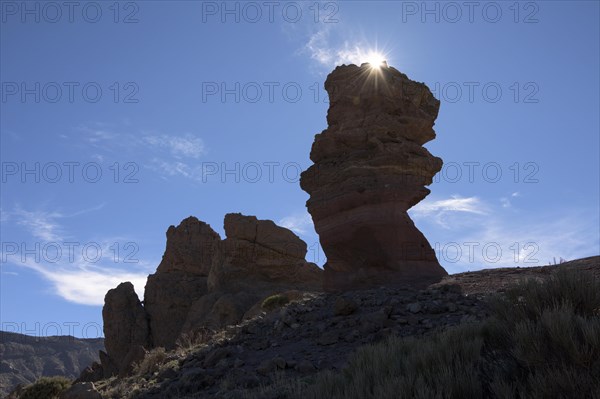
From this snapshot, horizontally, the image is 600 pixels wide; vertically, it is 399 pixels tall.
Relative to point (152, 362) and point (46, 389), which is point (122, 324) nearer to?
point (46, 389)

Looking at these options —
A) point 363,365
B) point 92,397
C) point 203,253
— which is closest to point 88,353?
point 203,253

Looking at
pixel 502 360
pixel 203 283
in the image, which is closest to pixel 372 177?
pixel 502 360

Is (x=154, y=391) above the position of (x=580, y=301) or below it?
below

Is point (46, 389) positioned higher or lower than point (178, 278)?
lower

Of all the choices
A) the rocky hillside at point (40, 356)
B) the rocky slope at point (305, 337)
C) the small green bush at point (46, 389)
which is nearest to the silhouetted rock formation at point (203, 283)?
the small green bush at point (46, 389)

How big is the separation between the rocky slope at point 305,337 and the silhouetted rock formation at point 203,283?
1770 centimetres

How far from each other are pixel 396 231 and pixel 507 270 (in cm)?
445

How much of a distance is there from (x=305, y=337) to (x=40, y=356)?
111 m

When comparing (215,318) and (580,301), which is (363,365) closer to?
(580,301)

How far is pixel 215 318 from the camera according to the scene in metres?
33.1

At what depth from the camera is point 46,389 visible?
2495 cm

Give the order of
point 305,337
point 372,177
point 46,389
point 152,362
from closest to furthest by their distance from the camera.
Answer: point 305,337, point 152,362, point 372,177, point 46,389

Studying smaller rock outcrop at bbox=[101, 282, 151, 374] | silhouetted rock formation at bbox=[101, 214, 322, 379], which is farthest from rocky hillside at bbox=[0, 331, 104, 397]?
silhouetted rock formation at bbox=[101, 214, 322, 379]

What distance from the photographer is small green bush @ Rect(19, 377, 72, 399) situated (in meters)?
24.4
